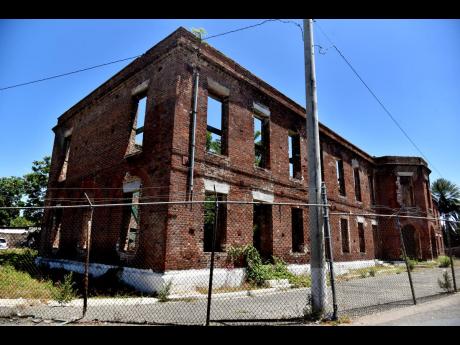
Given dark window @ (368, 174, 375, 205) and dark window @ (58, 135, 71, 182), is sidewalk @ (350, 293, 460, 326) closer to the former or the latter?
dark window @ (58, 135, 71, 182)

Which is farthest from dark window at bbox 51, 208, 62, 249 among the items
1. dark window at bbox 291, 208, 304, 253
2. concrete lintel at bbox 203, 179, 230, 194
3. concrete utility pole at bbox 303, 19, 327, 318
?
concrete utility pole at bbox 303, 19, 327, 318

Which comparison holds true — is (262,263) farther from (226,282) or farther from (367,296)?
(367,296)

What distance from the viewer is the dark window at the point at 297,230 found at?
13.5m

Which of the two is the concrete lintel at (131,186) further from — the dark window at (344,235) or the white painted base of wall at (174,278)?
the dark window at (344,235)

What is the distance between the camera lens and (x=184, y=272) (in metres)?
8.70

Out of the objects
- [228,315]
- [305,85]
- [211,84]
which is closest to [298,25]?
[305,85]

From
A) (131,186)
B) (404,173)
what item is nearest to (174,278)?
(131,186)

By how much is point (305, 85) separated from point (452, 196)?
36.2m

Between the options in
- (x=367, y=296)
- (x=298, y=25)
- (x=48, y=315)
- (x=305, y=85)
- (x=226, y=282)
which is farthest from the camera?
(x=226, y=282)

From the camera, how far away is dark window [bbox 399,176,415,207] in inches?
922

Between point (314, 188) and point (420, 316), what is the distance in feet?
10.1

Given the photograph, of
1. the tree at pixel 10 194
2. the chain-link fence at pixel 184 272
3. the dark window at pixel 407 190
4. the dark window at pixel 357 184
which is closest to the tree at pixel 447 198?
the dark window at pixel 407 190
